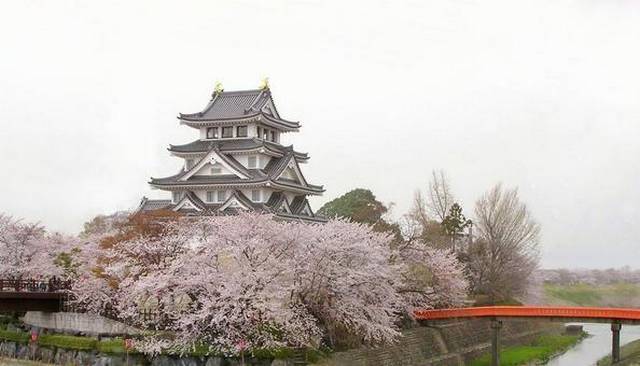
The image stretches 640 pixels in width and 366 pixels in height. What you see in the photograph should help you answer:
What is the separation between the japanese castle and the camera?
148ft

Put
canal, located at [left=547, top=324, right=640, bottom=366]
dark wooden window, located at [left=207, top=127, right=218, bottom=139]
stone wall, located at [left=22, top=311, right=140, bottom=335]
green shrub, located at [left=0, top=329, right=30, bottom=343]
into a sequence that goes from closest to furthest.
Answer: stone wall, located at [left=22, top=311, right=140, bottom=335] < green shrub, located at [left=0, top=329, right=30, bottom=343] < canal, located at [left=547, top=324, right=640, bottom=366] < dark wooden window, located at [left=207, top=127, right=218, bottom=139]

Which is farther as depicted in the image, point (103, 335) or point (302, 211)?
point (302, 211)

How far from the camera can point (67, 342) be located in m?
33.7

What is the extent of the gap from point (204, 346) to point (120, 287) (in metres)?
6.06

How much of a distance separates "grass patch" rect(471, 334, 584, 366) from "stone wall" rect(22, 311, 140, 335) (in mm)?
19569

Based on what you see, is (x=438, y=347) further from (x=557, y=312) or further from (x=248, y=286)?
(x=248, y=286)

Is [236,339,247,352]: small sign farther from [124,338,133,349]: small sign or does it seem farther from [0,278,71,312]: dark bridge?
[0,278,71,312]: dark bridge

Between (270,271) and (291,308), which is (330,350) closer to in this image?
(291,308)

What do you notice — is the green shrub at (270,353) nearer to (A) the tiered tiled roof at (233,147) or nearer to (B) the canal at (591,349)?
(A) the tiered tiled roof at (233,147)

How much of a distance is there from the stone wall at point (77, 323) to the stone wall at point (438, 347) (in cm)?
1046

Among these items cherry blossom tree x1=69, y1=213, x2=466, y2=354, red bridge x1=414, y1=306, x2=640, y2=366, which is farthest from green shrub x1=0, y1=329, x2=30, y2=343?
red bridge x1=414, y1=306, x2=640, y2=366

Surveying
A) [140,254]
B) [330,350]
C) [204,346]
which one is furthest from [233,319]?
[140,254]

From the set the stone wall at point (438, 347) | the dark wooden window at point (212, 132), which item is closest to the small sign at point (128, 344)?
Answer: the stone wall at point (438, 347)

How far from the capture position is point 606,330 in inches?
2579
